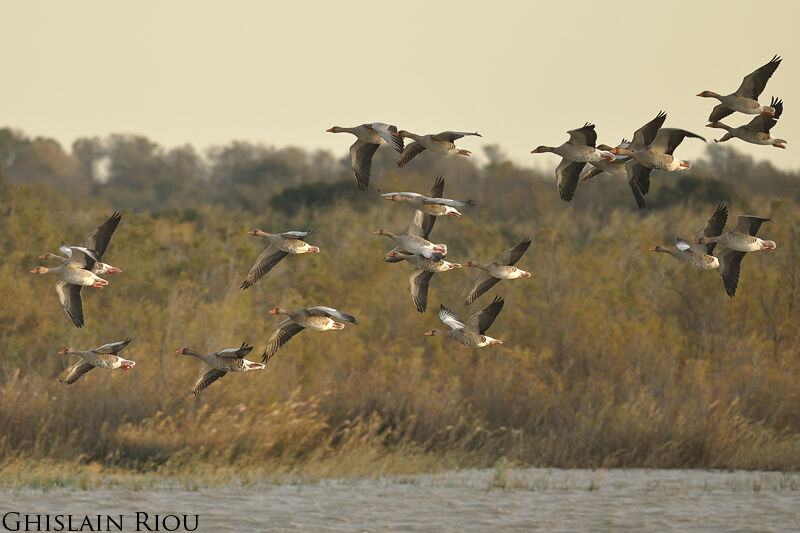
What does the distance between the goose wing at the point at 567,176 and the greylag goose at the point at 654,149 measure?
0.71 meters

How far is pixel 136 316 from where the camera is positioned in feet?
120

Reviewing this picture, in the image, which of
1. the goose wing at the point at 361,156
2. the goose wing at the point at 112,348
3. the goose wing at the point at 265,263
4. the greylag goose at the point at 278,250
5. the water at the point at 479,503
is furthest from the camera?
the water at the point at 479,503

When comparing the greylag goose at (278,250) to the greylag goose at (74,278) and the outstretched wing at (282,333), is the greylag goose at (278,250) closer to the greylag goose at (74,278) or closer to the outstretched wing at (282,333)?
the outstretched wing at (282,333)

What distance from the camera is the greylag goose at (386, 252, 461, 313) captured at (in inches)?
574

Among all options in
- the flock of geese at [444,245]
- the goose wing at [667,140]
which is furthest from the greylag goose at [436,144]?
the goose wing at [667,140]

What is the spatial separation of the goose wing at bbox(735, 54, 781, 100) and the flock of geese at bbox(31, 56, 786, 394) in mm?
10

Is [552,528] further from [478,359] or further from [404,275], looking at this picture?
[404,275]

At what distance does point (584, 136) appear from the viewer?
557 inches

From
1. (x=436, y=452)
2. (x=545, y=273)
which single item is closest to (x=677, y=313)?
(x=545, y=273)

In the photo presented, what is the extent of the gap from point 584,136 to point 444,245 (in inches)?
72.3

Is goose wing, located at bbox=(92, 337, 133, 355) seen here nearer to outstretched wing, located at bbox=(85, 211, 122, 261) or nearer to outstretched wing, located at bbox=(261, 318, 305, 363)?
outstretched wing, located at bbox=(85, 211, 122, 261)

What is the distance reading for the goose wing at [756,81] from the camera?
14.7 metres

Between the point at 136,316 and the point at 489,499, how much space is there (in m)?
10.6

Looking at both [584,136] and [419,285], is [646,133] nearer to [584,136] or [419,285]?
[584,136]
